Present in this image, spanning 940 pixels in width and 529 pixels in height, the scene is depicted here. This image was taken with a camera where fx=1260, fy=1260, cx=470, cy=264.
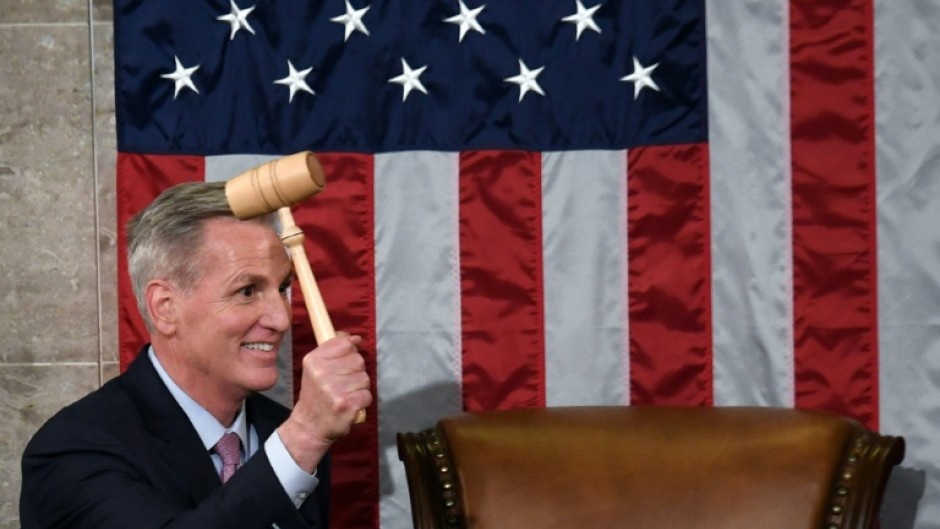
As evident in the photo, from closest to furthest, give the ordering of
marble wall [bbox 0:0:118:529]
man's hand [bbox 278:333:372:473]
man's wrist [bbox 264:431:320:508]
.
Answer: man's hand [bbox 278:333:372:473] < man's wrist [bbox 264:431:320:508] < marble wall [bbox 0:0:118:529]

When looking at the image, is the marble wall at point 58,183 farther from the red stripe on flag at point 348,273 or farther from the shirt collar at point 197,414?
the shirt collar at point 197,414

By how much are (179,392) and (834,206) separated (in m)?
1.53

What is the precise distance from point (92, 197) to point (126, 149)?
7.3 inches

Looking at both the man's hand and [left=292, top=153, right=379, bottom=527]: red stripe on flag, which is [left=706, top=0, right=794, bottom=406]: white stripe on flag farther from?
the man's hand

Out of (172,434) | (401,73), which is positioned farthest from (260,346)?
(401,73)

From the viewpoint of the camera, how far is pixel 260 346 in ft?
8.04

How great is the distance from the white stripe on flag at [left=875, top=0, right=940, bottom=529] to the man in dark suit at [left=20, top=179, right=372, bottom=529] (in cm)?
141

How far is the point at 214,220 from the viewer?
240 centimetres

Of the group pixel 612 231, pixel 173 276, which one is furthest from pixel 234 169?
pixel 612 231

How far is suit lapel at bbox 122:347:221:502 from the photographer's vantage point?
2367 mm

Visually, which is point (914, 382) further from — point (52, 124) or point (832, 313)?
point (52, 124)

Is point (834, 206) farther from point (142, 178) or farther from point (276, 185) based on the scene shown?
point (142, 178)

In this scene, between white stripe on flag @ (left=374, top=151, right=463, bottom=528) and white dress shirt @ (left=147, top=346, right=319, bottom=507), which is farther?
white stripe on flag @ (left=374, top=151, right=463, bottom=528)

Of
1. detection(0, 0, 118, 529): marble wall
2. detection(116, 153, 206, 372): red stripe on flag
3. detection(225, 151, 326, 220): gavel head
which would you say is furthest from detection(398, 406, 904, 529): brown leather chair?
→ detection(0, 0, 118, 529): marble wall
